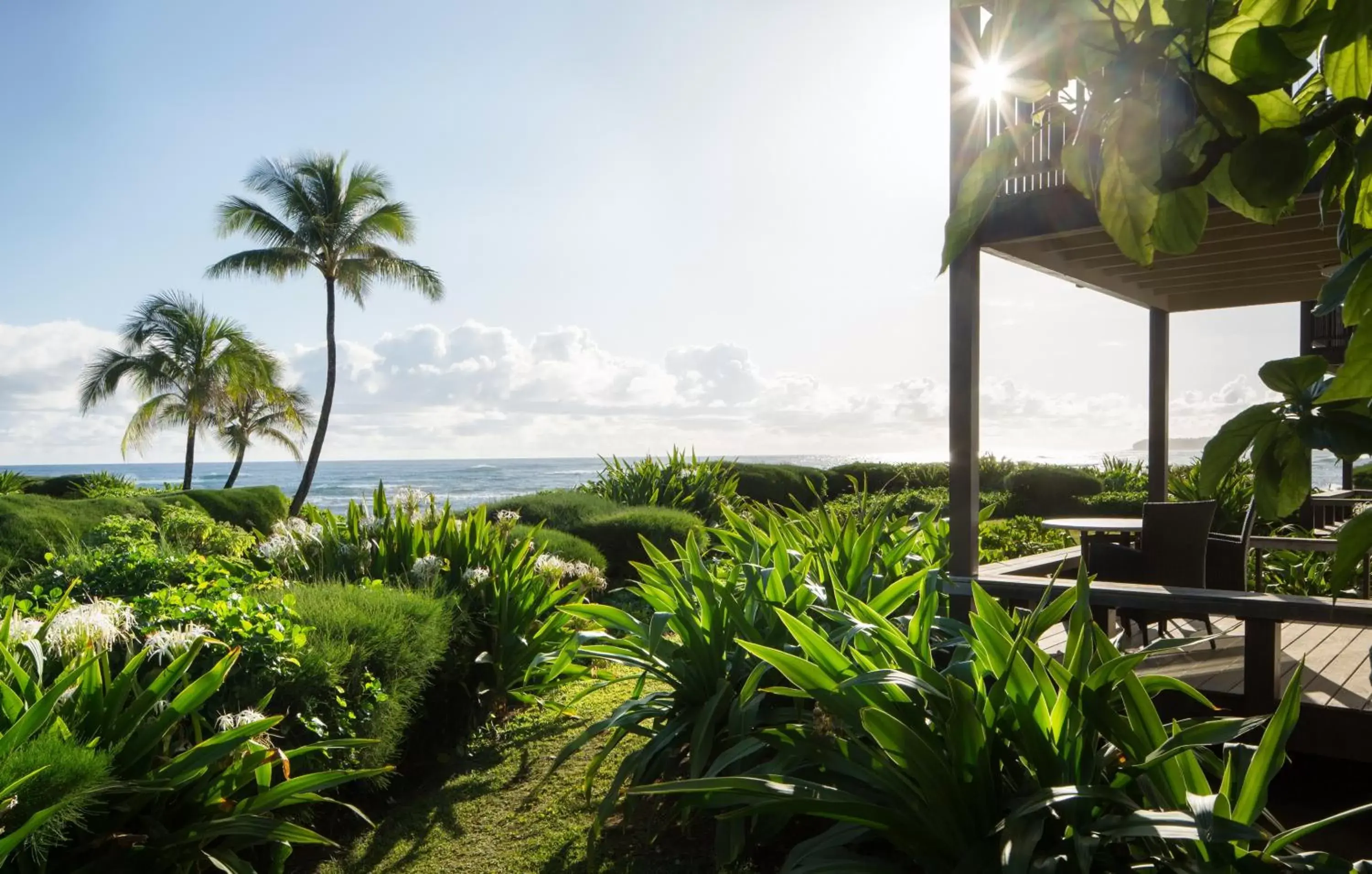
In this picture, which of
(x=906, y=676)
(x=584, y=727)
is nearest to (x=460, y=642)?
(x=584, y=727)

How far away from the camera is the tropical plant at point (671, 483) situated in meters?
12.0

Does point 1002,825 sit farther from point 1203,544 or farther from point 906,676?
point 1203,544

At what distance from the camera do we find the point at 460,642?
452 cm

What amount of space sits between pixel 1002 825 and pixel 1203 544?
343 cm

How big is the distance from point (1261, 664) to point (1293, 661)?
1.04 metres

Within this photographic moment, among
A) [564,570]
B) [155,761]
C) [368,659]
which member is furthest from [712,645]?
[564,570]

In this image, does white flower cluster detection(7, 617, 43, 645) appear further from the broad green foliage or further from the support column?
the support column

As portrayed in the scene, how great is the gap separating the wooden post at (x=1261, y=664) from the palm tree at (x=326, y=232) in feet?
76.5

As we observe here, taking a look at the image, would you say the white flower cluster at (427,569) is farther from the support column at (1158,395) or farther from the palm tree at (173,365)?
the palm tree at (173,365)

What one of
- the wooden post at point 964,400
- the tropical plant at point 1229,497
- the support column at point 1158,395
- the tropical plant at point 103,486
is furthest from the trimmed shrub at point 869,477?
the wooden post at point 964,400

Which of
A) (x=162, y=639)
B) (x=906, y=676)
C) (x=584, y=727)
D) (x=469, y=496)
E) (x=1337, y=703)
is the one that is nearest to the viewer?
(x=906, y=676)

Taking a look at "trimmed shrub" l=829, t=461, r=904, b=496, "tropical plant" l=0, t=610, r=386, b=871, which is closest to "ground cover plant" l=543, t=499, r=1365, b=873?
"tropical plant" l=0, t=610, r=386, b=871

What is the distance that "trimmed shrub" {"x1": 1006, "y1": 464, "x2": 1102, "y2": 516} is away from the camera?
15.8 meters

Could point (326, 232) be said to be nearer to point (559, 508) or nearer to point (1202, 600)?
point (559, 508)
